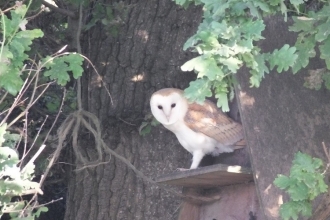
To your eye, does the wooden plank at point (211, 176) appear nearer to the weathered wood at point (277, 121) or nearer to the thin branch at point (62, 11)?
the weathered wood at point (277, 121)

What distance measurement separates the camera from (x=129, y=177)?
16.2 feet

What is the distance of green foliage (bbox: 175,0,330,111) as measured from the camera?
314 cm

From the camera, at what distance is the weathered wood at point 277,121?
3619 mm

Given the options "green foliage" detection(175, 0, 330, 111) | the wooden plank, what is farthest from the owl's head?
"green foliage" detection(175, 0, 330, 111)

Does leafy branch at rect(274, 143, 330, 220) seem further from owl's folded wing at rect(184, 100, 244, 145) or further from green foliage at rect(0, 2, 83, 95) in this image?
green foliage at rect(0, 2, 83, 95)

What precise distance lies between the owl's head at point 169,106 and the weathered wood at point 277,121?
434 mm

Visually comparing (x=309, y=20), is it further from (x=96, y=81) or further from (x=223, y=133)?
(x=96, y=81)

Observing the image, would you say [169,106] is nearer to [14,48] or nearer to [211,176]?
[211,176]

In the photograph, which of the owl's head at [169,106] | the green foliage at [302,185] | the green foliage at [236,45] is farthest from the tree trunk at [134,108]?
the green foliage at [302,185]

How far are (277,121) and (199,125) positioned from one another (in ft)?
1.45

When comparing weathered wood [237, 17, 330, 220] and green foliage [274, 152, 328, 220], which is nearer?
green foliage [274, 152, 328, 220]

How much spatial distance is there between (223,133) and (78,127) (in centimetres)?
98

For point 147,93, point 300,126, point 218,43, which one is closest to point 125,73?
point 147,93

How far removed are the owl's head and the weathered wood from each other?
17.1 inches
